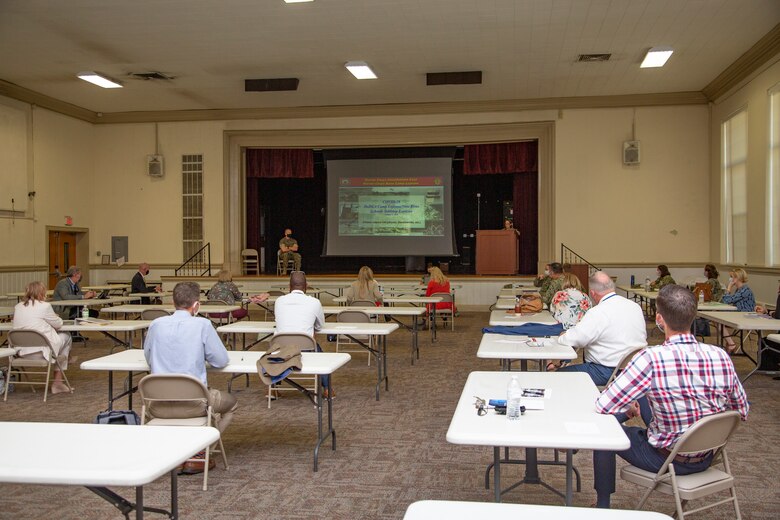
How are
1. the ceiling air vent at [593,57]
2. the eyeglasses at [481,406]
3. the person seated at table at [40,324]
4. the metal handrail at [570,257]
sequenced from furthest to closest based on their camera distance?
the metal handrail at [570,257] < the ceiling air vent at [593,57] < the person seated at table at [40,324] < the eyeglasses at [481,406]

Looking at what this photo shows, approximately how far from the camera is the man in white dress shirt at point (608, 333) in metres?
4.56

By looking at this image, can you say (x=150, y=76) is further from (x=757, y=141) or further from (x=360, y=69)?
(x=757, y=141)

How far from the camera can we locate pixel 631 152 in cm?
1464

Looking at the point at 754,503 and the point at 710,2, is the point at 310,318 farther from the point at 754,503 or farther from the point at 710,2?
the point at 710,2

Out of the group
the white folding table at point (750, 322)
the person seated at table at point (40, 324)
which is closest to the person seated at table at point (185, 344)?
the person seated at table at point (40, 324)

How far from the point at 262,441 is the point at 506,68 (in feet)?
31.6

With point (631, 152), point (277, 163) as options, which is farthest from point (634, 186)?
point (277, 163)

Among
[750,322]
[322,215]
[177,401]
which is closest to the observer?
[177,401]

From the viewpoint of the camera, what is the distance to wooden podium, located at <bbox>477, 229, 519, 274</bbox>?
51.8 feet

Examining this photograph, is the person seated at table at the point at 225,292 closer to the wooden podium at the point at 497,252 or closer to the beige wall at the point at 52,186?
the beige wall at the point at 52,186

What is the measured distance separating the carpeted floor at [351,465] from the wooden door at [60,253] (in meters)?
9.14

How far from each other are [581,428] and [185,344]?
7.97 feet

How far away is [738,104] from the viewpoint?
1264 cm

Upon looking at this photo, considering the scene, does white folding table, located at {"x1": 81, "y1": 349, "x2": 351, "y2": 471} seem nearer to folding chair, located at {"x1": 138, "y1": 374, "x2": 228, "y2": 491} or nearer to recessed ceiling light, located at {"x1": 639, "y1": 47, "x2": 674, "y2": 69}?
folding chair, located at {"x1": 138, "y1": 374, "x2": 228, "y2": 491}
